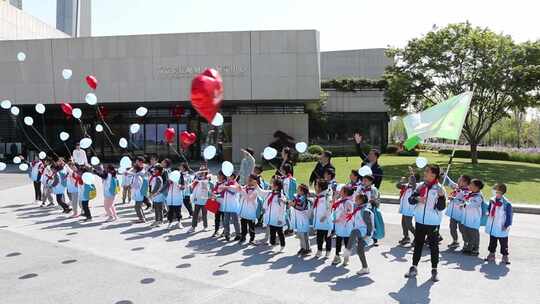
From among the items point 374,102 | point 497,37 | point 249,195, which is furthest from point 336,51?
point 249,195

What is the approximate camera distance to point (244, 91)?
2478 cm

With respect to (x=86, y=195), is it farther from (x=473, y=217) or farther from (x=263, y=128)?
(x=263, y=128)

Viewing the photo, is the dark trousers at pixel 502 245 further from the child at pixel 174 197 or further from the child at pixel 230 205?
the child at pixel 174 197

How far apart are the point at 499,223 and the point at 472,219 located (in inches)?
18.1

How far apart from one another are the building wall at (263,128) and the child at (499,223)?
64.5ft

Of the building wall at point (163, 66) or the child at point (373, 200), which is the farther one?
the building wall at point (163, 66)

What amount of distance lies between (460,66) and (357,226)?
19309mm

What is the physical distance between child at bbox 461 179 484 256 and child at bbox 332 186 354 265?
216 cm

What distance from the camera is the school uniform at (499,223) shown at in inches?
288

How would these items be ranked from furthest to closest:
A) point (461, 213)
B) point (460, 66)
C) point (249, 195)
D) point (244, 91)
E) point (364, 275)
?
point (244, 91) → point (460, 66) → point (249, 195) → point (461, 213) → point (364, 275)

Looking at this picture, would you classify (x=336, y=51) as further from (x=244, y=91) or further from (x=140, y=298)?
(x=140, y=298)

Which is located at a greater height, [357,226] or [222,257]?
[357,226]

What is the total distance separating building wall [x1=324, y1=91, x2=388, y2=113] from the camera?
35.5 m

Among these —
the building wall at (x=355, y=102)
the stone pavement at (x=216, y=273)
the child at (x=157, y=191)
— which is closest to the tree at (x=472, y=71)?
the building wall at (x=355, y=102)
